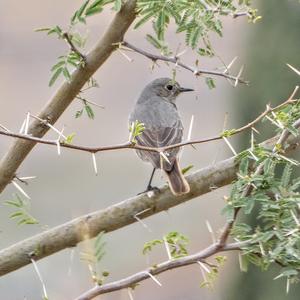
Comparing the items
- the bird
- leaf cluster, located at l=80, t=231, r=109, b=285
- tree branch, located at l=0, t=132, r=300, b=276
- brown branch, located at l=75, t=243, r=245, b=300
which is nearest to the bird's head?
the bird

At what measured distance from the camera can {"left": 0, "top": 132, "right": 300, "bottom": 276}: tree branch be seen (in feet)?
13.1

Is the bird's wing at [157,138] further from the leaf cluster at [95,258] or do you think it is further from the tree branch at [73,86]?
the leaf cluster at [95,258]

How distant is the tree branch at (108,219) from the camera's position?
13.1 ft

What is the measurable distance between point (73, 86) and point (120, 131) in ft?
33.7

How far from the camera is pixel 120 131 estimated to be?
1410cm

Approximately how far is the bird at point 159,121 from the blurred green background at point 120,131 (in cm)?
81

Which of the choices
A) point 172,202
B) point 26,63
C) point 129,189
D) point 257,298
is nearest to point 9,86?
point 26,63

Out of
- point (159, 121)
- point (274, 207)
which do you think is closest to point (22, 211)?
point (274, 207)

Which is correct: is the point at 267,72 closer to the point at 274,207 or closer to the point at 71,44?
the point at 71,44

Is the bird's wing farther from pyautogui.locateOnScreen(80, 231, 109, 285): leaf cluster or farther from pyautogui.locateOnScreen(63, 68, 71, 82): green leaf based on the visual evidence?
pyautogui.locateOnScreen(80, 231, 109, 285): leaf cluster

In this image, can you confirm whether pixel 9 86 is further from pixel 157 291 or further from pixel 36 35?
pixel 157 291

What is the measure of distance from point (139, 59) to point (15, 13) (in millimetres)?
2441

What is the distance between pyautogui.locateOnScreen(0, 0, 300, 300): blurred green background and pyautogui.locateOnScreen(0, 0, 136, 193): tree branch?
419 cm

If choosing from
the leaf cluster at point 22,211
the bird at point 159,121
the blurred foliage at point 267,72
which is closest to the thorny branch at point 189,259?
the leaf cluster at point 22,211
